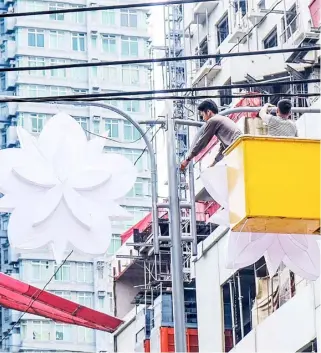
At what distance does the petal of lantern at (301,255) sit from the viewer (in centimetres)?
1366

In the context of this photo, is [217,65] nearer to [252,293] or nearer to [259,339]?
[252,293]

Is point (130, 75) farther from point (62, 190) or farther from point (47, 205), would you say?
point (47, 205)

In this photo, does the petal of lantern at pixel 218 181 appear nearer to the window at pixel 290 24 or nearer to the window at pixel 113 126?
the window at pixel 290 24

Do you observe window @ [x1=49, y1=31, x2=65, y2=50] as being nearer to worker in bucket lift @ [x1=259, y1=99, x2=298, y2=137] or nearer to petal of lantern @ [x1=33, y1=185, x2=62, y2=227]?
petal of lantern @ [x1=33, y1=185, x2=62, y2=227]

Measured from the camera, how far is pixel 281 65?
38875 mm

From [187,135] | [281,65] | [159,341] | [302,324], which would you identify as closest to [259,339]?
[302,324]

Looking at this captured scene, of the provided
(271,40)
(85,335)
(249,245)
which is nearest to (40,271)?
(85,335)

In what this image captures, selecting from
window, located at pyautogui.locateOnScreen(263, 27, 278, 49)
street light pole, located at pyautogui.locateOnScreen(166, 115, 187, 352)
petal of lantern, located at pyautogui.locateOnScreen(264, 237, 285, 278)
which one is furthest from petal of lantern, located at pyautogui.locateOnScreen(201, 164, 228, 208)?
window, located at pyautogui.locateOnScreen(263, 27, 278, 49)

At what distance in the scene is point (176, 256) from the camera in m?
16.8

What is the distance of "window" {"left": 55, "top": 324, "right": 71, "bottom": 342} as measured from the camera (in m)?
85.4

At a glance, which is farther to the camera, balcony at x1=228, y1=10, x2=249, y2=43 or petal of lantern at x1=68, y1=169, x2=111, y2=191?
balcony at x1=228, y1=10, x2=249, y2=43

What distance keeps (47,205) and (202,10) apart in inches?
1405

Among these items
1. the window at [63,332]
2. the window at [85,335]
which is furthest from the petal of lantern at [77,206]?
the window at [85,335]

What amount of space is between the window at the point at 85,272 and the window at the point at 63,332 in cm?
278
